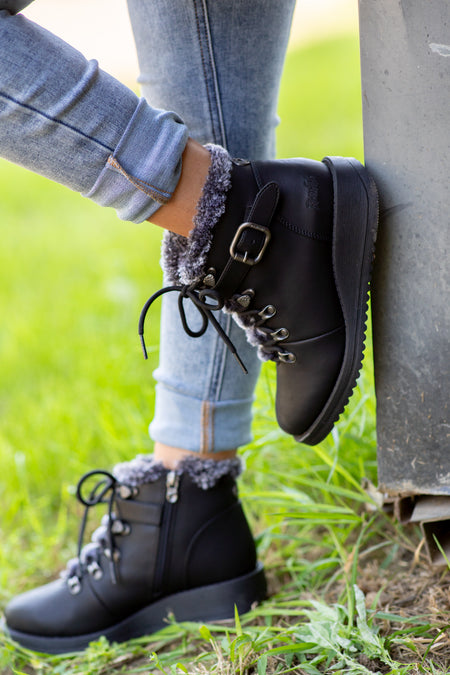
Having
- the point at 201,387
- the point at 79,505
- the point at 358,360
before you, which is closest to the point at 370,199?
the point at 358,360

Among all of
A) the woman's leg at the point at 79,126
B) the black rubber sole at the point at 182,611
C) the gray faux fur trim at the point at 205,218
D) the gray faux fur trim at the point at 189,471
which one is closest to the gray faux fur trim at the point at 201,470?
the gray faux fur trim at the point at 189,471

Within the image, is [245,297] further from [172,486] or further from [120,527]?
[120,527]

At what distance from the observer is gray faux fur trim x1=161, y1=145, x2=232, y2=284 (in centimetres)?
102

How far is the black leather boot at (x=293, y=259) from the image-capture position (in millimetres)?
1033

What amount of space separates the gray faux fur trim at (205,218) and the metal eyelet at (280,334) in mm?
161

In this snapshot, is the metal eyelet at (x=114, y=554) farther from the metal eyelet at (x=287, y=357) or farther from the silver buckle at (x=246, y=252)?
the silver buckle at (x=246, y=252)

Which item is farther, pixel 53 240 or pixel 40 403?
pixel 53 240

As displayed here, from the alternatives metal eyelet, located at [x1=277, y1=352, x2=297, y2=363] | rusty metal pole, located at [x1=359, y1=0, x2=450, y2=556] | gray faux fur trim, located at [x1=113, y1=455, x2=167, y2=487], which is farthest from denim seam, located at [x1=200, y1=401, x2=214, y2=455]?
rusty metal pole, located at [x1=359, y1=0, x2=450, y2=556]

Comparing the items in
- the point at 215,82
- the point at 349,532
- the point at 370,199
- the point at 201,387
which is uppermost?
the point at 215,82

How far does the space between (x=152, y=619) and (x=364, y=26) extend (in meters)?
1.19

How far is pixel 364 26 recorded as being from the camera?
3.57ft

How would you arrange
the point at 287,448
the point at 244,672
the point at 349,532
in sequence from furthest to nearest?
the point at 287,448 < the point at 349,532 < the point at 244,672

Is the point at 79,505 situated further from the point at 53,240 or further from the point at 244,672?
the point at 53,240

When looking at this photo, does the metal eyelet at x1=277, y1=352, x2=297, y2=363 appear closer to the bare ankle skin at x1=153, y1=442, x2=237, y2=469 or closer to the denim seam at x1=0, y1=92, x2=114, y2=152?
the bare ankle skin at x1=153, y1=442, x2=237, y2=469
